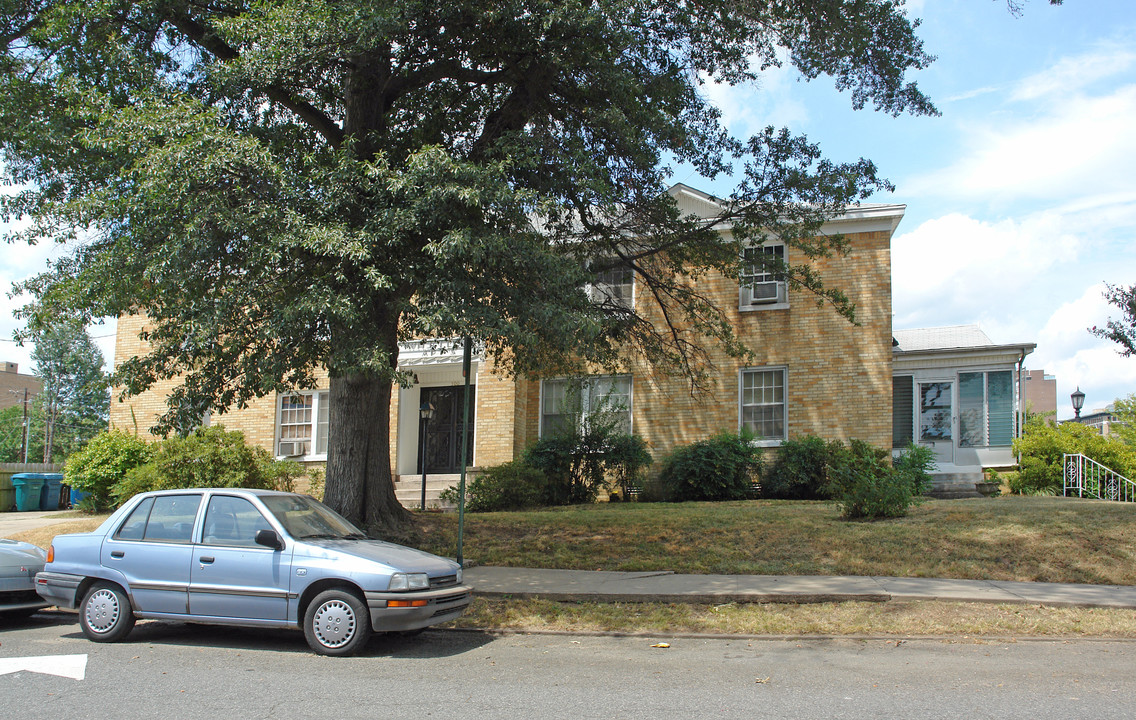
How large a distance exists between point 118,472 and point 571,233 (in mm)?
12511

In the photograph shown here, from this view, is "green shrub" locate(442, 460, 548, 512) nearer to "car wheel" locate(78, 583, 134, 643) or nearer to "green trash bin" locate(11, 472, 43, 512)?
"car wheel" locate(78, 583, 134, 643)

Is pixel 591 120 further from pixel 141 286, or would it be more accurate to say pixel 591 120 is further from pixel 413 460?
pixel 413 460

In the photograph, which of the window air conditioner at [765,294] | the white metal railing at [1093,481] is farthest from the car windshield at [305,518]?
the white metal railing at [1093,481]

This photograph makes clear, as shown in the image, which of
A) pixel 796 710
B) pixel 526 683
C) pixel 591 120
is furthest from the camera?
pixel 591 120

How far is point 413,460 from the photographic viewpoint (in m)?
21.5

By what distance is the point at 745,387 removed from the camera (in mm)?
19797

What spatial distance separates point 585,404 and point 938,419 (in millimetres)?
8582

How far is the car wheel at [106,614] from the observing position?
7.67 meters

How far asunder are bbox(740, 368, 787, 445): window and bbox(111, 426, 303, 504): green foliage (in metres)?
11.0

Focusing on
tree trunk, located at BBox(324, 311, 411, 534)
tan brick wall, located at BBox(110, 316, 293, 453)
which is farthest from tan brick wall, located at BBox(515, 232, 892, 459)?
tan brick wall, located at BBox(110, 316, 293, 453)

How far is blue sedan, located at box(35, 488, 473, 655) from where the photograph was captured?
7094 millimetres

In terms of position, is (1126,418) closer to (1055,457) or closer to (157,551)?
(1055,457)

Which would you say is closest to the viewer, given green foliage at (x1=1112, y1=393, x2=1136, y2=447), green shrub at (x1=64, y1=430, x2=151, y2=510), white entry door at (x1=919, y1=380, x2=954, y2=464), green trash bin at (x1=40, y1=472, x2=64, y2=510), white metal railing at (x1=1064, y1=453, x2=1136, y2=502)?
white metal railing at (x1=1064, y1=453, x2=1136, y2=502)

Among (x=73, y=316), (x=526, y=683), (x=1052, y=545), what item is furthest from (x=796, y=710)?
(x=73, y=316)
